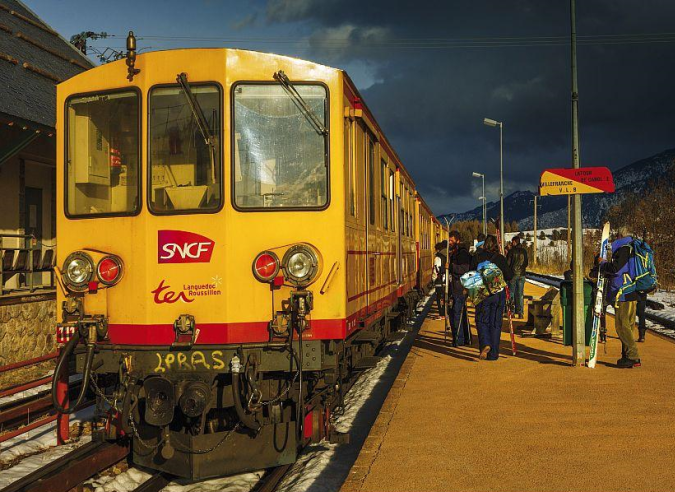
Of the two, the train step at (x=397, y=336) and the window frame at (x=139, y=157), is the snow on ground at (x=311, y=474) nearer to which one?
the window frame at (x=139, y=157)

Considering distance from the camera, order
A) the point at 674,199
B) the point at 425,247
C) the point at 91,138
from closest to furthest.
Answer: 1. the point at 91,138
2. the point at 425,247
3. the point at 674,199

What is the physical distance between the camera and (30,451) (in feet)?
23.7

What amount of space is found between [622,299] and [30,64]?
12.7 meters

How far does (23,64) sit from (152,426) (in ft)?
37.6

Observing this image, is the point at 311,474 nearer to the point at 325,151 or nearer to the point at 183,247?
the point at 183,247

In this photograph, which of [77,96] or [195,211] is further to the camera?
[77,96]

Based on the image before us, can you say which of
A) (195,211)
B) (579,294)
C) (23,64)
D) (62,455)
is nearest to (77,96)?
(195,211)

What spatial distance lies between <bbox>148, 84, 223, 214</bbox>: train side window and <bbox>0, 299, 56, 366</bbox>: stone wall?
741 centimetres

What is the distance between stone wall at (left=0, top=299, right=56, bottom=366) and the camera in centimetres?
1210

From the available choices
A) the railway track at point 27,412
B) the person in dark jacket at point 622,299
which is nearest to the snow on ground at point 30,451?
the railway track at point 27,412

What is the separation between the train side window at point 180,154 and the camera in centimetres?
592

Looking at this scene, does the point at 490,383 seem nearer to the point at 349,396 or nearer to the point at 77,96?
the point at 349,396

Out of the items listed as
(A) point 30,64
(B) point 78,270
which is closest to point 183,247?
(B) point 78,270

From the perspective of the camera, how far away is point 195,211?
19.4 ft
